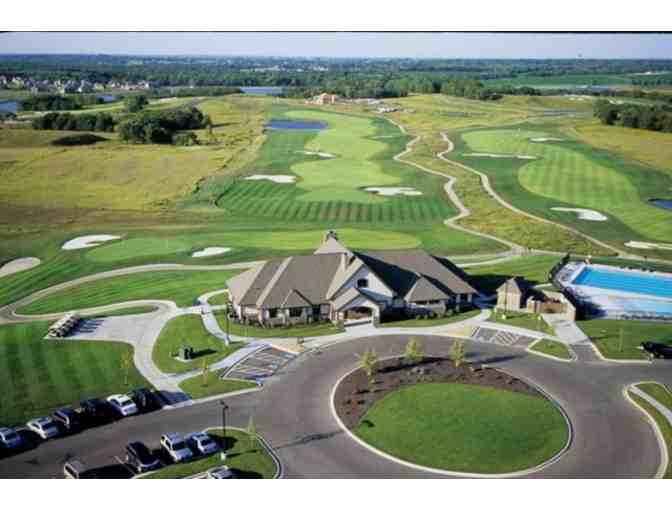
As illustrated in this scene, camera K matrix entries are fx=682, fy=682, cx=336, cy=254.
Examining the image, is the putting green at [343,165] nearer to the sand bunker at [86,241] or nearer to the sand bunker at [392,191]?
the sand bunker at [392,191]

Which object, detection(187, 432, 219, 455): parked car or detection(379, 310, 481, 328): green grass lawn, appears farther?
detection(379, 310, 481, 328): green grass lawn

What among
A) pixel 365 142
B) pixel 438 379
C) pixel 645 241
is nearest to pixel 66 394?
pixel 438 379

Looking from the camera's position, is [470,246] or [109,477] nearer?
[109,477]

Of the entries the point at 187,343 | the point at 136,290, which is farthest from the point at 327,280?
the point at 136,290

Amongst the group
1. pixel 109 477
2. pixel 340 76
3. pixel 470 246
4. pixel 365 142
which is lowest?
pixel 109 477

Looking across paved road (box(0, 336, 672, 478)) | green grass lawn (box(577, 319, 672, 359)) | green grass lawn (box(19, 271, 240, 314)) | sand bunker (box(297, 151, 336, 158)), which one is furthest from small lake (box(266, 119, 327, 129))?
paved road (box(0, 336, 672, 478))

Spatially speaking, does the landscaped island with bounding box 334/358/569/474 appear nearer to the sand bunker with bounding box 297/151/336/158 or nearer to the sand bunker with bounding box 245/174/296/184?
the sand bunker with bounding box 245/174/296/184

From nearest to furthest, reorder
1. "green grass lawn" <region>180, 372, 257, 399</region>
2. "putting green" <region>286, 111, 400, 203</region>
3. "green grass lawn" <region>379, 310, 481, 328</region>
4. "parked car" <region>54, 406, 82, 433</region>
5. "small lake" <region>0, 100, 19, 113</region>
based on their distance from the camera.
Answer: "parked car" <region>54, 406, 82, 433</region>, "green grass lawn" <region>180, 372, 257, 399</region>, "green grass lawn" <region>379, 310, 481, 328</region>, "small lake" <region>0, 100, 19, 113</region>, "putting green" <region>286, 111, 400, 203</region>

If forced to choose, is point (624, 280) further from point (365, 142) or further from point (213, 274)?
point (365, 142)
